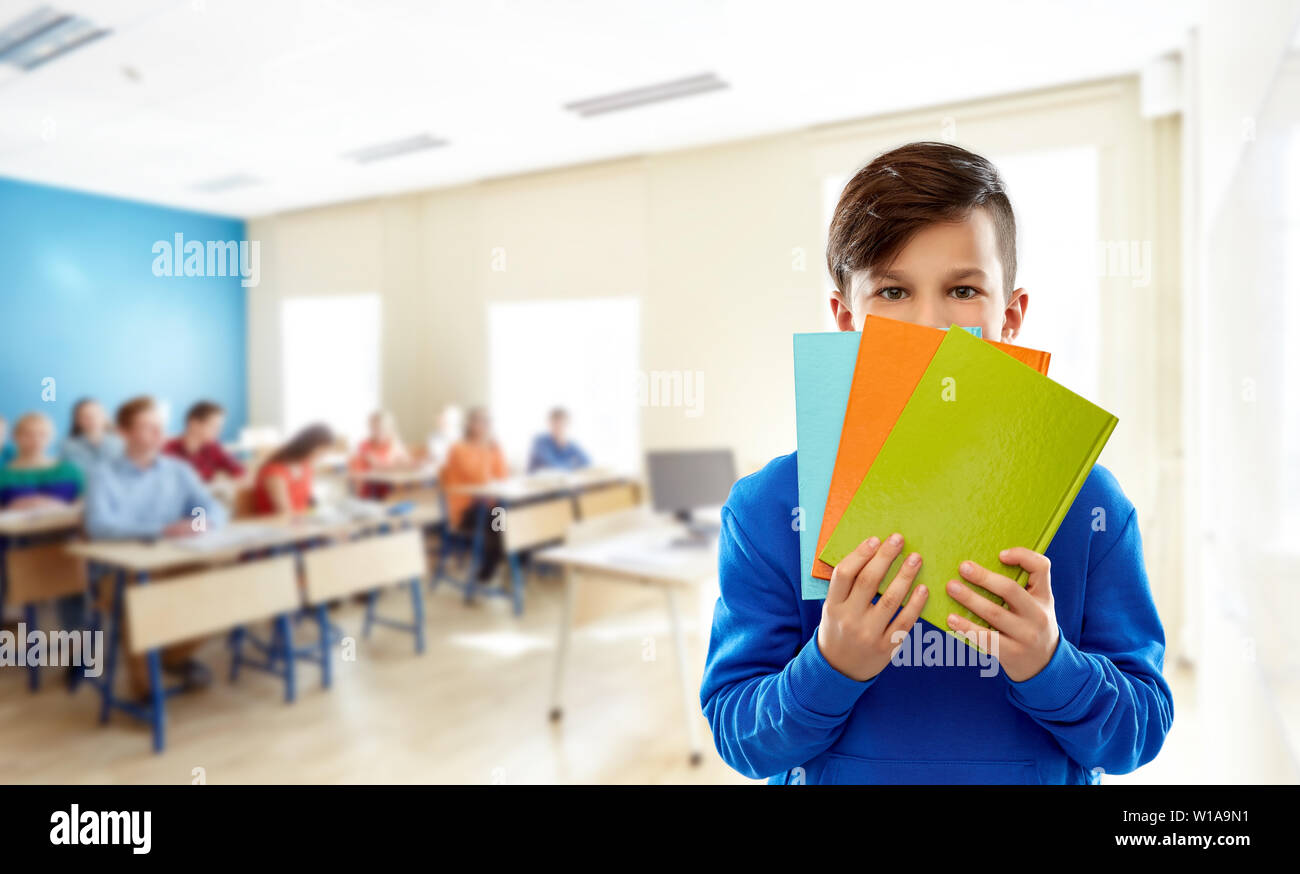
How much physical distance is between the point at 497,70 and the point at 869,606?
13.7 ft

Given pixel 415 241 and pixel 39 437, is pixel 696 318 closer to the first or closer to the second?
pixel 415 241

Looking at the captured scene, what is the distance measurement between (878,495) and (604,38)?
3.69m

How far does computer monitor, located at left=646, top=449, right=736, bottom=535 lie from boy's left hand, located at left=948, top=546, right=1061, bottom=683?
3.00 meters

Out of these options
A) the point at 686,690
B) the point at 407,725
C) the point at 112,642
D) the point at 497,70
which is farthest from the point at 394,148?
the point at 686,690

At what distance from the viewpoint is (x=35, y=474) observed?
4391 millimetres

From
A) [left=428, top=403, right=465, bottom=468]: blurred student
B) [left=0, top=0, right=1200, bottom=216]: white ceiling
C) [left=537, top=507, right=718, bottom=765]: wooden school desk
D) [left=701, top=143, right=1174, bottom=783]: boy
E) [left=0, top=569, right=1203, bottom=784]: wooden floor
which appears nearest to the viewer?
[left=701, top=143, right=1174, bottom=783]: boy

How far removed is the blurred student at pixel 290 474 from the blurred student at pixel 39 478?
98 centimetres

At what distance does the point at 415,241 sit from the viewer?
21.8 ft

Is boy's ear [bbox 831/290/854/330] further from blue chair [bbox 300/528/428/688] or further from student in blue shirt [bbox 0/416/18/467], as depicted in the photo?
student in blue shirt [bbox 0/416/18/467]

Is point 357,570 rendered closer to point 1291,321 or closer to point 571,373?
point 571,373

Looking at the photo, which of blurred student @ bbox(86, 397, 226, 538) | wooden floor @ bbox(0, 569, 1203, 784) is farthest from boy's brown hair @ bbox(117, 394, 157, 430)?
wooden floor @ bbox(0, 569, 1203, 784)

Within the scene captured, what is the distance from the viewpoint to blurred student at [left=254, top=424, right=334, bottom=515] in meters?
4.23
